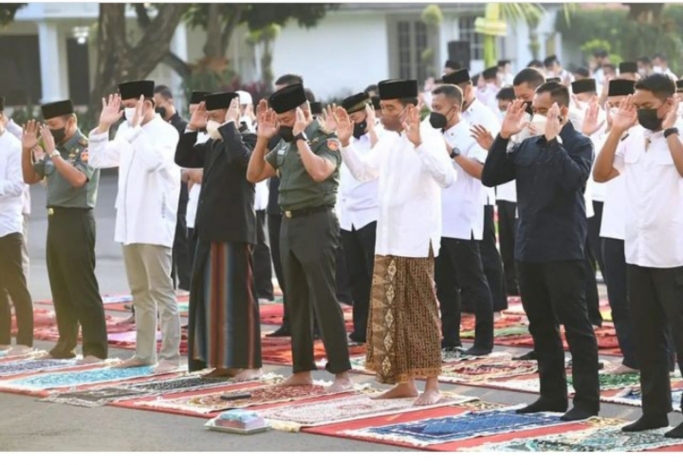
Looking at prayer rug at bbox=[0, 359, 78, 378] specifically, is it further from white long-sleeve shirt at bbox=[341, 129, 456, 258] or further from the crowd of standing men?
white long-sleeve shirt at bbox=[341, 129, 456, 258]

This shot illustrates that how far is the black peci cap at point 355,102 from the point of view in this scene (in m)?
11.6

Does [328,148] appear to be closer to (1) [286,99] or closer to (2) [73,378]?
(1) [286,99]

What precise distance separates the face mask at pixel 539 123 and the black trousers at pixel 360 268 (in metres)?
3.33

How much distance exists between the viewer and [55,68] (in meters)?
43.8

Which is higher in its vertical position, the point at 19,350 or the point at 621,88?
the point at 621,88

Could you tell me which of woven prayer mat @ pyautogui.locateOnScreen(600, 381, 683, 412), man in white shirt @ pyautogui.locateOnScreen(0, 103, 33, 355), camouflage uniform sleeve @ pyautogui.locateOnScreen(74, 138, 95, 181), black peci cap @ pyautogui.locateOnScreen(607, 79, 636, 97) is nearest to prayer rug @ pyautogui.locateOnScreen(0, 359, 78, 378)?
man in white shirt @ pyautogui.locateOnScreen(0, 103, 33, 355)

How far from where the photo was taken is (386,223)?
412 inches

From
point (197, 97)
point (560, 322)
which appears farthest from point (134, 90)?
point (560, 322)

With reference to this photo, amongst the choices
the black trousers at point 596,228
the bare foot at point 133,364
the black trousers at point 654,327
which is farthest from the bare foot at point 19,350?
the black trousers at point 654,327

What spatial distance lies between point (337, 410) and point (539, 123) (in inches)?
82.2

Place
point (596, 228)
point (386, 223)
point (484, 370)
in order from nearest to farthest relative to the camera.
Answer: point (386, 223)
point (484, 370)
point (596, 228)

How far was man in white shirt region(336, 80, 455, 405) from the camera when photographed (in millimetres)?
10297

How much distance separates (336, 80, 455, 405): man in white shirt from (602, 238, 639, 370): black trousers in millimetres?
1377

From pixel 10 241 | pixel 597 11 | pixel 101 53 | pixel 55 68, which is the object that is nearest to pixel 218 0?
pixel 101 53
